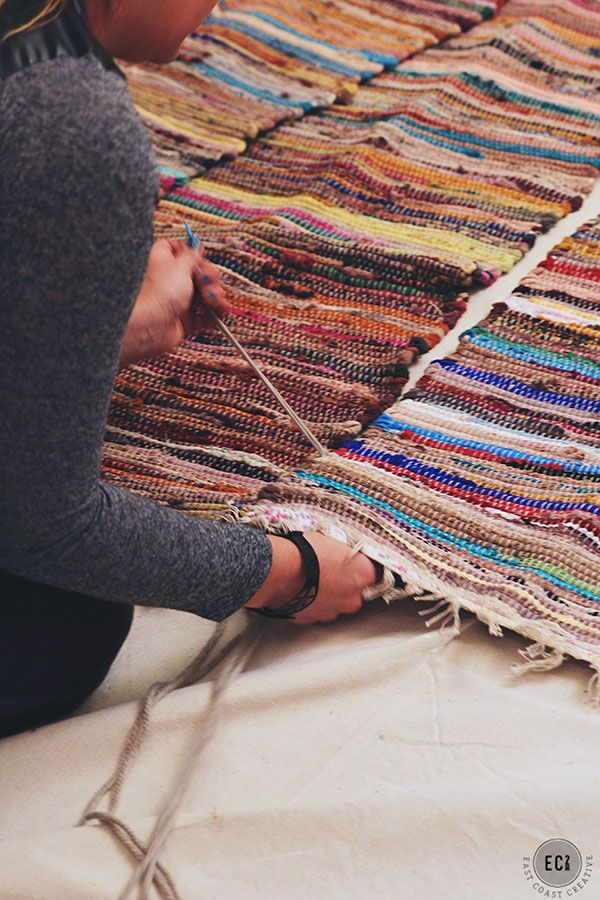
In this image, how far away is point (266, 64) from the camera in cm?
232

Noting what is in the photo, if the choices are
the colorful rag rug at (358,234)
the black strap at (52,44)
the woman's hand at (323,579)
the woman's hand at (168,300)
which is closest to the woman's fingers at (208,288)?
the woman's hand at (168,300)

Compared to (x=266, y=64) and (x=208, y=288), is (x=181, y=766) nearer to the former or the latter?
(x=208, y=288)

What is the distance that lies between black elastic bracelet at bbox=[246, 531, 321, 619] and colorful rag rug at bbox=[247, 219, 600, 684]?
7cm

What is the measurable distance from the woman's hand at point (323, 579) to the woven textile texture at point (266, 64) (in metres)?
1.05

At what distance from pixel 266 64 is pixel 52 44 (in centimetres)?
164

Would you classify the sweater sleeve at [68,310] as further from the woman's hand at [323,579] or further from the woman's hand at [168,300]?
the woman's hand at [168,300]

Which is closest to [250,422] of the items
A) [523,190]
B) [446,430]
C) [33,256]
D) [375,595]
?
[446,430]

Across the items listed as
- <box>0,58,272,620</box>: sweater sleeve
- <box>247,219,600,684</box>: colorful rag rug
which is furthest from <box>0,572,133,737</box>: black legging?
<box>247,219,600,684</box>: colorful rag rug

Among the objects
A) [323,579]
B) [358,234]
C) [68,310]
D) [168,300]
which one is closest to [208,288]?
[168,300]

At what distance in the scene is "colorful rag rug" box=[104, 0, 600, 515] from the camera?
4.55ft

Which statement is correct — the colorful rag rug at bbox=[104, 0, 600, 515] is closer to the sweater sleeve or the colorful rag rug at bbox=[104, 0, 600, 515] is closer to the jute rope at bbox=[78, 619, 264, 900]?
the jute rope at bbox=[78, 619, 264, 900]

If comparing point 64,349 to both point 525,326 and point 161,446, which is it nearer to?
point 161,446

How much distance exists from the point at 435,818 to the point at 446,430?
0.57 meters

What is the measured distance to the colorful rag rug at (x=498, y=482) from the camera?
110 cm
